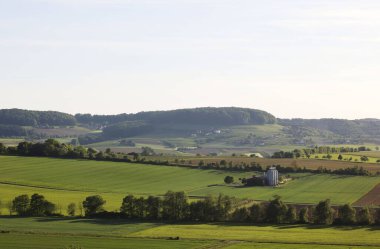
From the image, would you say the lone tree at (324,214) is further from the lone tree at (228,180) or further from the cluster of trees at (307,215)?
the lone tree at (228,180)

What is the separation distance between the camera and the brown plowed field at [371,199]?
4735 inches

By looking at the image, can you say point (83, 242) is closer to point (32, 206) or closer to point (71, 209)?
point (71, 209)

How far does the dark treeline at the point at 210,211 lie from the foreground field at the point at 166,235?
165 inches

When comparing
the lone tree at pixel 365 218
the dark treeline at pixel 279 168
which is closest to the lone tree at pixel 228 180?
the dark treeline at pixel 279 168

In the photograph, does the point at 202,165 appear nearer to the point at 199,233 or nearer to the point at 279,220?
the point at 279,220

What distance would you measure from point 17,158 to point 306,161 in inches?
3049

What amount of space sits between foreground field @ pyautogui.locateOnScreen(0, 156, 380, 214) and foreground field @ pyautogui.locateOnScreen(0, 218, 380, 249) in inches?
637

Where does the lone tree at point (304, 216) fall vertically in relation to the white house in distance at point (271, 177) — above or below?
below

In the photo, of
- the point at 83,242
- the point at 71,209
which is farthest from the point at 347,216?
the point at 71,209

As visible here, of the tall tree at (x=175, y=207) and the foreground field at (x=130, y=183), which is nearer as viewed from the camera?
the tall tree at (x=175, y=207)

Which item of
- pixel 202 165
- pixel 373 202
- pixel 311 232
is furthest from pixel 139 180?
pixel 311 232

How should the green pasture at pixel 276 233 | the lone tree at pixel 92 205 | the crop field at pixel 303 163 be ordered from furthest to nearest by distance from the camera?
the crop field at pixel 303 163, the lone tree at pixel 92 205, the green pasture at pixel 276 233

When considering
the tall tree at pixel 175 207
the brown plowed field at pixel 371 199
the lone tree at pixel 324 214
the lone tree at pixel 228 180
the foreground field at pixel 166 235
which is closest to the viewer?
the foreground field at pixel 166 235

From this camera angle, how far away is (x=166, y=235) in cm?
9044
